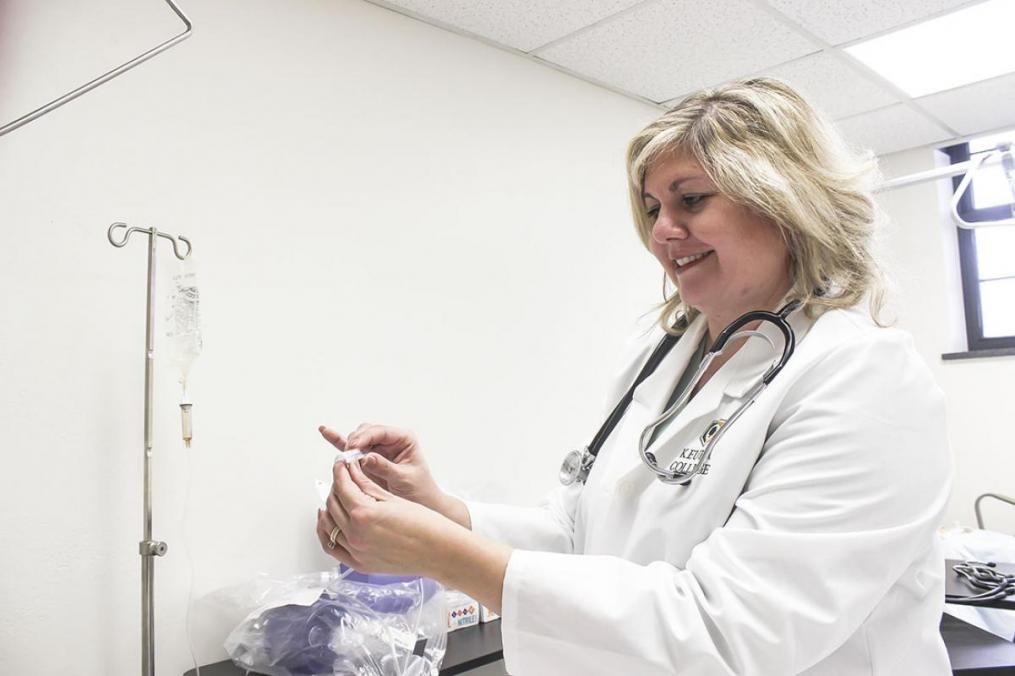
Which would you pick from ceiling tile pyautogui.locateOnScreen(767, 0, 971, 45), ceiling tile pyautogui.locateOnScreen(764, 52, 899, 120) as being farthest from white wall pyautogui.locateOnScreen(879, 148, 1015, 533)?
ceiling tile pyautogui.locateOnScreen(767, 0, 971, 45)

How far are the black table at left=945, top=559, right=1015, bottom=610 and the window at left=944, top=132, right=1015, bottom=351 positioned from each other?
74.5 inches

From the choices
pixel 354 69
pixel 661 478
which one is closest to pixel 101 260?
pixel 354 69

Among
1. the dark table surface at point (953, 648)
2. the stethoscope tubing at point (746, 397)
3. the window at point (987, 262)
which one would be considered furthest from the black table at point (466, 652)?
the window at point (987, 262)

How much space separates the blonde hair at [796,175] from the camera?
103 centimetres

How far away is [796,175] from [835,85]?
196cm

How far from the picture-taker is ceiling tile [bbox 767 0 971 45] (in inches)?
83.3

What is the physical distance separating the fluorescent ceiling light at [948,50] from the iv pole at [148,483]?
7.01 feet

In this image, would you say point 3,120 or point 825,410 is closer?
point 825,410

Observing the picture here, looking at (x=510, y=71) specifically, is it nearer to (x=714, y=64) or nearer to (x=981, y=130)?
(x=714, y=64)

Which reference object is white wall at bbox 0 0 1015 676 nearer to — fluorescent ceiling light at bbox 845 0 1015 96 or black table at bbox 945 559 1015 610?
black table at bbox 945 559 1015 610

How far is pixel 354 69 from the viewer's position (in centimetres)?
196

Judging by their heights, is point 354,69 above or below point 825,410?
above

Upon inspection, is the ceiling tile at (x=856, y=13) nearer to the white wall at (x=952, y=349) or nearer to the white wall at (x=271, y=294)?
the white wall at (x=271, y=294)

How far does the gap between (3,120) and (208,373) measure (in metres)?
0.60
